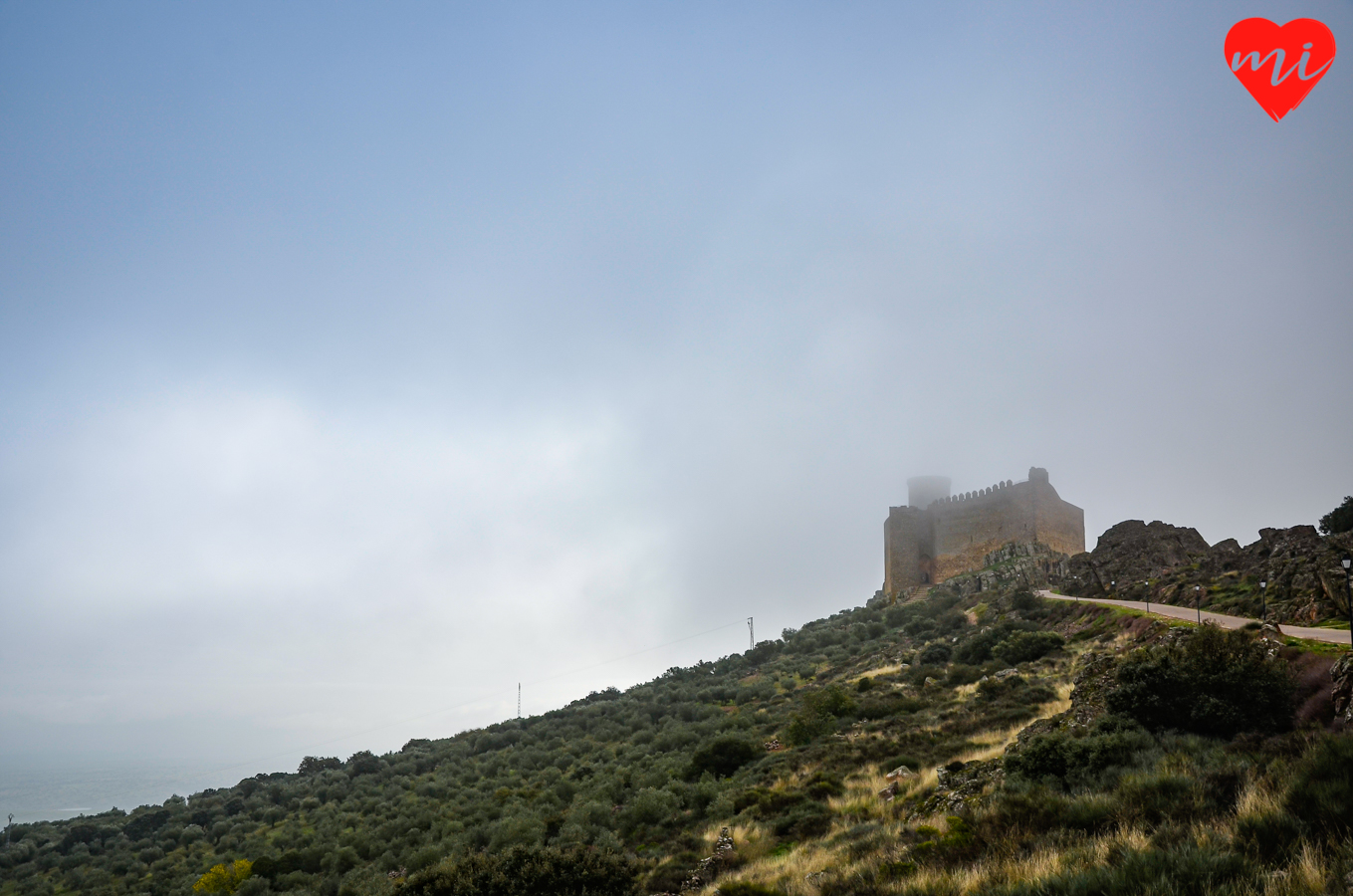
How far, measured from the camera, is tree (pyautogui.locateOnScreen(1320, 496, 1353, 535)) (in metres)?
33.6

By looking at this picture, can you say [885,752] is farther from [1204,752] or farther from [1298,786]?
[1298,786]

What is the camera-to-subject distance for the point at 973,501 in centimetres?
5778

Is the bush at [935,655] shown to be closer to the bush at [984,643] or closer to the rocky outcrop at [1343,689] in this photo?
the bush at [984,643]

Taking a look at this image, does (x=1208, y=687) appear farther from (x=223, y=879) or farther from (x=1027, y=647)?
(x=223, y=879)

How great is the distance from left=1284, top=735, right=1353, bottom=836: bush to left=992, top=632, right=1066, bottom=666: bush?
19.8m

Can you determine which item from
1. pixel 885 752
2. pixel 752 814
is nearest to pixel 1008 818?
pixel 752 814

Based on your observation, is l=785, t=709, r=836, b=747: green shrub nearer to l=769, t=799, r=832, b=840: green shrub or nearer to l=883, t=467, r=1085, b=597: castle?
l=769, t=799, r=832, b=840: green shrub

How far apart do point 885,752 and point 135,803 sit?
137ft

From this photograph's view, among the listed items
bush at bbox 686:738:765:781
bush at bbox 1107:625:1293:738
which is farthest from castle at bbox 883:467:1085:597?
bush at bbox 1107:625:1293:738

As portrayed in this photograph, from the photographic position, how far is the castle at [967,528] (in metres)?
53.9

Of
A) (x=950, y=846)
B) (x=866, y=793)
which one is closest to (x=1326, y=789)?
(x=950, y=846)

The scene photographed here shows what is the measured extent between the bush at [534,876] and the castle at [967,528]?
168 feet

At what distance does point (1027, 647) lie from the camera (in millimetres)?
25328

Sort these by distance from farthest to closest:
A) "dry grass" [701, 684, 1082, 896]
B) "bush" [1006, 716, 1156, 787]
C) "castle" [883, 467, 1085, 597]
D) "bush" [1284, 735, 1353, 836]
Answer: "castle" [883, 467, 1085, 597], "bush" [1006, 716, 1156, 787], "dry grass" [701, 684, 1082, 896], "bush" [1284, 735, 1353, 836]
